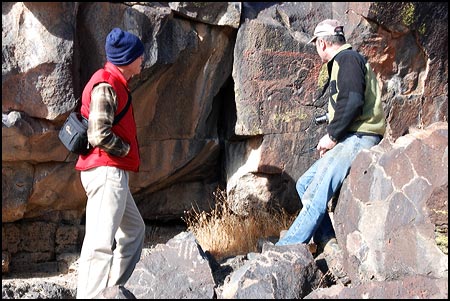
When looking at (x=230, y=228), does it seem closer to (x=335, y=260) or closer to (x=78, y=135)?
(x=335, y=260)

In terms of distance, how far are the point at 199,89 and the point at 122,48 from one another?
8.95 feet

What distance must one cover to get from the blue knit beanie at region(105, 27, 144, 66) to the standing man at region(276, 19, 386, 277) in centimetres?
148

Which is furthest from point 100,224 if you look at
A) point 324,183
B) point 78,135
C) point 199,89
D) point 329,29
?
point 199,89

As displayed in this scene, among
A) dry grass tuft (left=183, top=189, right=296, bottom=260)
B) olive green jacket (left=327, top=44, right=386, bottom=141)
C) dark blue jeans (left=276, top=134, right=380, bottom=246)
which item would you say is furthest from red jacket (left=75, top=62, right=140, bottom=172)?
dry grass tuft (left=183, top=189, right=296, bottom=260)

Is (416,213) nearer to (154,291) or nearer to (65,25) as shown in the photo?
(154,291)

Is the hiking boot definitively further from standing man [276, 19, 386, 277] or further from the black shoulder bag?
the black shoulder bag

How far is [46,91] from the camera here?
22.1ft

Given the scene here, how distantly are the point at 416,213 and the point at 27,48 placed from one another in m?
3.91

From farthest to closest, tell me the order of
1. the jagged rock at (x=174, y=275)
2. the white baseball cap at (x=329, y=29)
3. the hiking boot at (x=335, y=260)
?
1. the white baseball cap at (x=329, y=29)
2. the hiking boot at (x=335, y=260)
3. the jagged rock at (x=174, y=275)

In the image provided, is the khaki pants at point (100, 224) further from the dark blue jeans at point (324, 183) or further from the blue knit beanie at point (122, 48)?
the dark blue jeans at point (324, 183)

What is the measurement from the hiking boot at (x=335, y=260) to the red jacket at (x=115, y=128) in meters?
1.61

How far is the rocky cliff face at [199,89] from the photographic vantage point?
6.73 meters

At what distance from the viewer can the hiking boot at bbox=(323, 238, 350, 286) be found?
516cm

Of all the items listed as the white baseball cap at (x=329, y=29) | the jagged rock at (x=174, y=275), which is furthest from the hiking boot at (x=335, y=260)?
the white baseball cap at (x=329, y=29)
